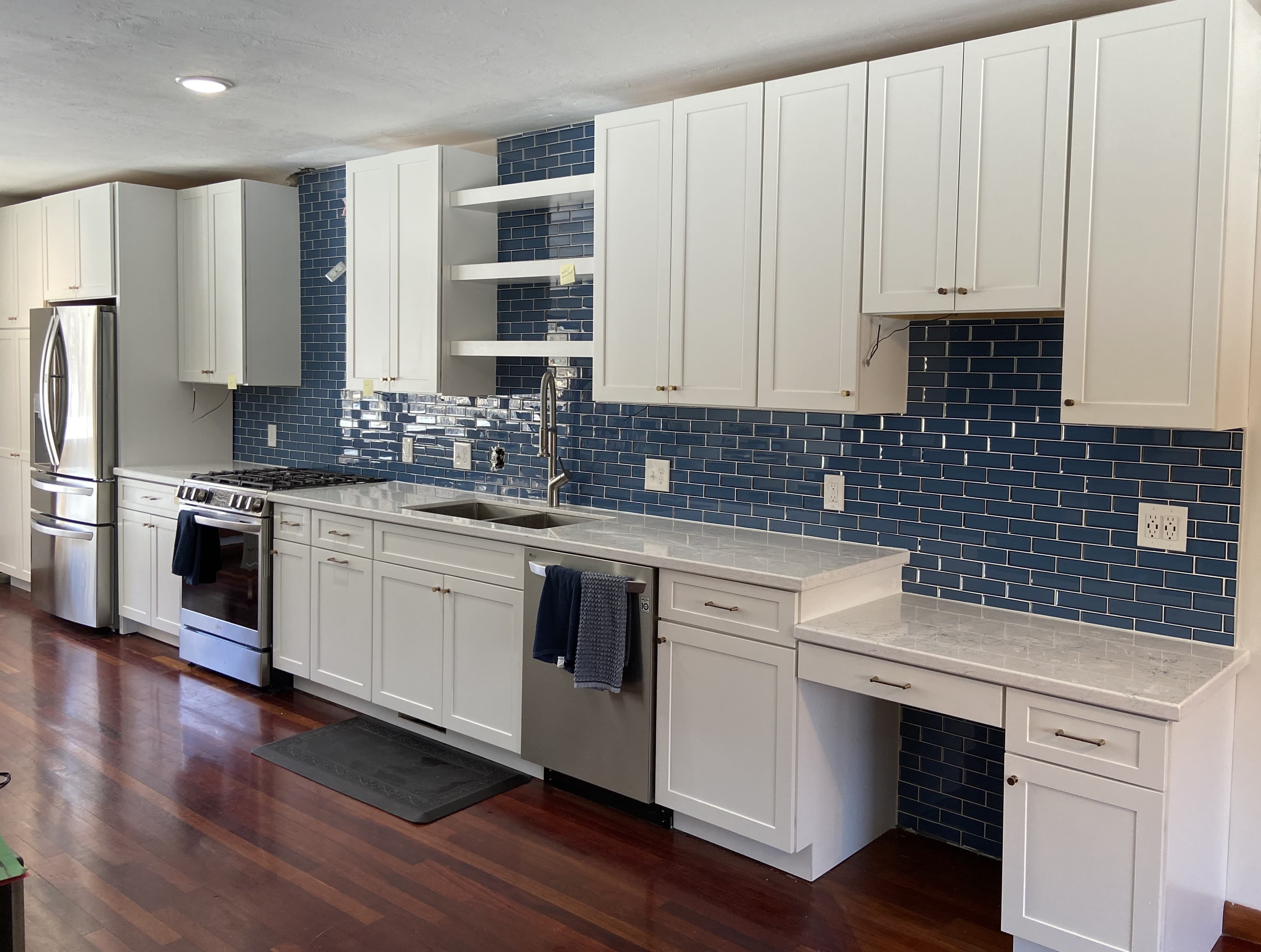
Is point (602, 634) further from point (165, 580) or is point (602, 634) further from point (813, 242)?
point (165, 580)

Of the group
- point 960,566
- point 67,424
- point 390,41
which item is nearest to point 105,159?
point 67,424

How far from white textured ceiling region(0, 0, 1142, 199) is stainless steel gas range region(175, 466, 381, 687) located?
1.59 m

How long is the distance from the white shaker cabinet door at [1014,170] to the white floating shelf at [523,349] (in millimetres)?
1477

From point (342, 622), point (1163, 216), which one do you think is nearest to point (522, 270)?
point (342, 622)

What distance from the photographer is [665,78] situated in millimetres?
3695

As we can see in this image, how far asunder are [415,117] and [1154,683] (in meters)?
3.47

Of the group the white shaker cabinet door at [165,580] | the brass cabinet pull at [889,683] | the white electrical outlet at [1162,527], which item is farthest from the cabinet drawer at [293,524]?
the white electrical outlet at [1162,527]

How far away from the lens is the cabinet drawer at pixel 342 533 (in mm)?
4258

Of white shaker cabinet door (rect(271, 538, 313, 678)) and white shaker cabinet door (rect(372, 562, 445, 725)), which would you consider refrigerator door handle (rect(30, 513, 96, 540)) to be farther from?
white shaker cabinet door (rect(372, 562, 445, 725))

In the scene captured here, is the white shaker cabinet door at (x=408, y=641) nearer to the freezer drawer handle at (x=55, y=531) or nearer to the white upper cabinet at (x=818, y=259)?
the white upper cabinet at (x=818, y=259)

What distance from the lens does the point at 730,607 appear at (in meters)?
3.11

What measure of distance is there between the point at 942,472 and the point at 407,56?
2227 millimetres

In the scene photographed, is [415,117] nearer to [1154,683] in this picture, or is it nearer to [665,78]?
[665,78]

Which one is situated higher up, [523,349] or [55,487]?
[523,349]
